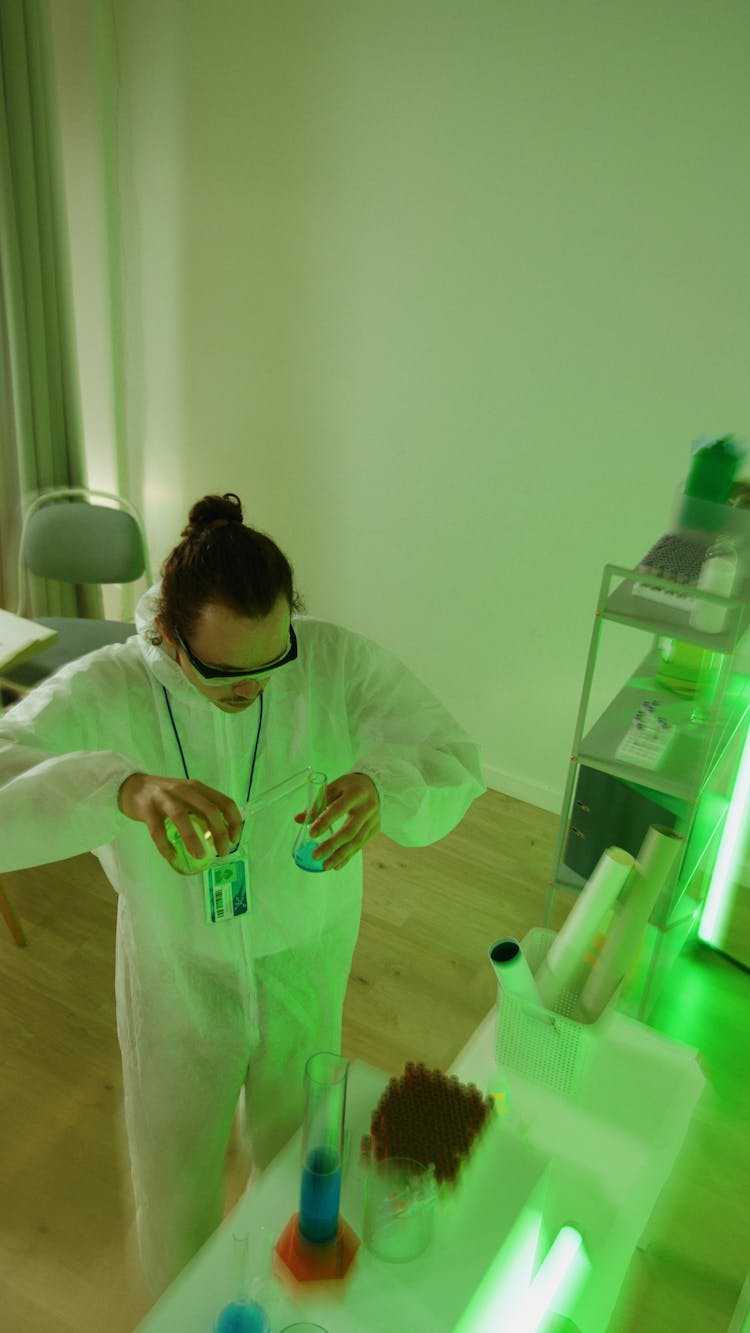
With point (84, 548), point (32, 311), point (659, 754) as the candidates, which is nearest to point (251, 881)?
point (659, 754)

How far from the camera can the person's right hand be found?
1296mm

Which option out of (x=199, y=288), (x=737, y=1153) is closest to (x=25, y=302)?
(x=199, y=288)

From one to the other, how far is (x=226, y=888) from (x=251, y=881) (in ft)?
0.41

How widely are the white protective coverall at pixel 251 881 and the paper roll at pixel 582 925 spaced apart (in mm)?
239

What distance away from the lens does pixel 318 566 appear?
12.5 ft

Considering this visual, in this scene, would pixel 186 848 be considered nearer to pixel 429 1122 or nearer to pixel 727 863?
pixel 429 1122

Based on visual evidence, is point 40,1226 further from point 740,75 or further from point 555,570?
point 740,75

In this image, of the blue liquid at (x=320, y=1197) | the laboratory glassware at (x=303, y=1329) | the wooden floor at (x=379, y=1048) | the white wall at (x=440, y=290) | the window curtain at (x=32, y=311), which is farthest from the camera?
the window curtain at (x=32, y=311)

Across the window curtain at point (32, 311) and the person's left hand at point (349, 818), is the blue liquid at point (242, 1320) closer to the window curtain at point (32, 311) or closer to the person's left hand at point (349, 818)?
the person's left hand at point (349, 818)

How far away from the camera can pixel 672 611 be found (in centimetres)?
231

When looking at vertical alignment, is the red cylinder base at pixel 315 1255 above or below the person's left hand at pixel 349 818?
below

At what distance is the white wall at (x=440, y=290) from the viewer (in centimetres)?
277

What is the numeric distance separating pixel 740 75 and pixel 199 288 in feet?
6.10

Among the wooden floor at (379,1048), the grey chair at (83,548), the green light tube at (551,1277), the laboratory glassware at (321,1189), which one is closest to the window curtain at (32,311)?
the grey chair at (83,548)
